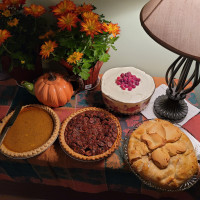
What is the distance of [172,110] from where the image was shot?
1109mm

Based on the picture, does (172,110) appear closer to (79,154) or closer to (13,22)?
(79,154)

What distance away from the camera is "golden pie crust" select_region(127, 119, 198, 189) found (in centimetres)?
85

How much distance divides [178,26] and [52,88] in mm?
662

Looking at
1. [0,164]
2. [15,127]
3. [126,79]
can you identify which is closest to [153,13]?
[126,79]

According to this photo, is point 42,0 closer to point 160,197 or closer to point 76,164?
point 76,164

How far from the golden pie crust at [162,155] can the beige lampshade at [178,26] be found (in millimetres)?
438

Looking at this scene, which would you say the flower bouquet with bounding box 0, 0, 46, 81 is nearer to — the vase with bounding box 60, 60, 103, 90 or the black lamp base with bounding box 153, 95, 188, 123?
the vase with bounding box 60, 60, 103, 90

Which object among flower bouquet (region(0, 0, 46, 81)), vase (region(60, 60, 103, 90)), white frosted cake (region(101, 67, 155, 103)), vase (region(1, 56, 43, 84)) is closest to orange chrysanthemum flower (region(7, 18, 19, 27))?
flower bouquet (region(0, 0, 46, 81))

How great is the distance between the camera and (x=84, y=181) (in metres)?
1.15

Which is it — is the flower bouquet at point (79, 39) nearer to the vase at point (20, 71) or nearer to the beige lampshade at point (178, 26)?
the vase at point (20, 71)

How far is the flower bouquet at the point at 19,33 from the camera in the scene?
991 mm

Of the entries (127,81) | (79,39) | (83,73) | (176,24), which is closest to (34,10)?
(79,39)

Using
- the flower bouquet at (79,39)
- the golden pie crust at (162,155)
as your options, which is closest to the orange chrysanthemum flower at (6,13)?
the flower bouquet at (79,39)

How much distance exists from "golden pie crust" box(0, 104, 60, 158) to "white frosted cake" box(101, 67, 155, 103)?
0.30 meters
